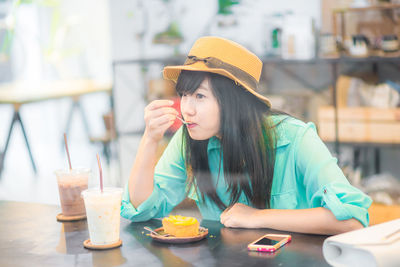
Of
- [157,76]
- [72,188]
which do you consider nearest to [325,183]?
[72,188]

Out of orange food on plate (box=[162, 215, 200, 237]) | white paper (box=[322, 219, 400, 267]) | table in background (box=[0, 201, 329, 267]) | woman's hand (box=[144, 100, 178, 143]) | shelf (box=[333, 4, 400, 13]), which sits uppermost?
shelf (box=[333, 4, 400, 13])

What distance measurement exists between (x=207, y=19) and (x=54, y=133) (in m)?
1.50

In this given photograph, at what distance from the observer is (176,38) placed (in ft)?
13.4

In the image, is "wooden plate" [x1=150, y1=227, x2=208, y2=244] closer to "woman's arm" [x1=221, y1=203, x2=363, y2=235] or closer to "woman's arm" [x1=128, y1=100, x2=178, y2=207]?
"woman's arm" [x1=221, y1=203, x2=363, y2=235]

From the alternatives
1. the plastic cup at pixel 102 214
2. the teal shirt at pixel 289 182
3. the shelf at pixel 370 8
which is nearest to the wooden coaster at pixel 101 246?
the plastic cup at pixel 102 214

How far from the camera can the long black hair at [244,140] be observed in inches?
63.5

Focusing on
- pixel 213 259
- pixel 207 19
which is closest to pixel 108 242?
pixel 213 259

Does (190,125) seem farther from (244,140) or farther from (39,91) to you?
(39,91)

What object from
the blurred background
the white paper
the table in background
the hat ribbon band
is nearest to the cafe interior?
the blurred background

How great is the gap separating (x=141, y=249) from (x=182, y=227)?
11 cm

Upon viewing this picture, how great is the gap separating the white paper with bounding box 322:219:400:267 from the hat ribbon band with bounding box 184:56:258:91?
0.59 meters

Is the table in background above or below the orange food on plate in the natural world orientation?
below

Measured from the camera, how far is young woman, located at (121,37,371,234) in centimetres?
150

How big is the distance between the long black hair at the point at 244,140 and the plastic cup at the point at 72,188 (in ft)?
1.18
